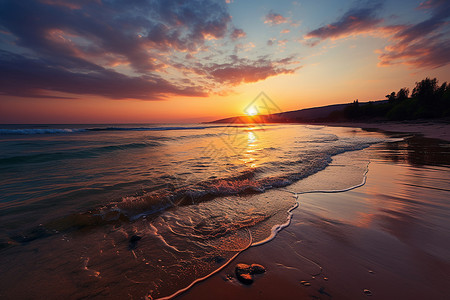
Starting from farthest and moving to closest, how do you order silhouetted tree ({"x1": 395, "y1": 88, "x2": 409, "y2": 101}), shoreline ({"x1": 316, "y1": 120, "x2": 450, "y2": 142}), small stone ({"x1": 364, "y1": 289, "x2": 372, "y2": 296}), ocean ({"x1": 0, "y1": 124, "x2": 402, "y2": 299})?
silhouetted tree ({"x1": 395, "y1": 88, "x2": 409, "y2": 101}) < shoreline ({"x1": 316, "y1": 120, "x2": 450, "y2": 142}) < ocean ({"x1": 0, "y1": 124, "x2": 402, "y2": 299}) < small stone ({"x1": 364, "y1": 289, "x2": 372, "y2": 296})

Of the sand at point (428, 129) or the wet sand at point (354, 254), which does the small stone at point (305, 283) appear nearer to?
the wet sand at point (354, 254)

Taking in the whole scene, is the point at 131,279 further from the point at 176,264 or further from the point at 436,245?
the point at 436,245

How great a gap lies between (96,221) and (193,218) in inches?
62.9

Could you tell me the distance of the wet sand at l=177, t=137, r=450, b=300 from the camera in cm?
154

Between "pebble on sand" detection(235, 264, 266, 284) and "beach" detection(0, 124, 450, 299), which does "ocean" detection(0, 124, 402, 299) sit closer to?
"beach" detection(0, 124, 450, 299)

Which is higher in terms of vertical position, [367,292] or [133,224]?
[367,292]

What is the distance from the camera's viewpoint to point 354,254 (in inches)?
79.8

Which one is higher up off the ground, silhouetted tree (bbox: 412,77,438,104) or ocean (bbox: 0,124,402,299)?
silhouetted tree (bbox: 412,77,438,104)

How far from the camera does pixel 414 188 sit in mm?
4141

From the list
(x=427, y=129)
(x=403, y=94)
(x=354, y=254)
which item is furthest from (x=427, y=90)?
(x=354, y=254)

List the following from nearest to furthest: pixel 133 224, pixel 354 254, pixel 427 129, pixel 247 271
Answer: pixel 247 271 → pixel 354 254 → pixel 133 224 → pixel 427 129

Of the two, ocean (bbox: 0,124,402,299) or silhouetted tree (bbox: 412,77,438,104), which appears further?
silhouetted tree (bbox: 412,77,438,104)

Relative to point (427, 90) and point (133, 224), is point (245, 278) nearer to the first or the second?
point (133, 224)

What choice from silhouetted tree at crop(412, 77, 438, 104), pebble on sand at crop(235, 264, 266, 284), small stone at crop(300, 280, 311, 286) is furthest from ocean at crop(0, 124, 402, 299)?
silhouetted tree at crop(412, 77, 438, 104)
